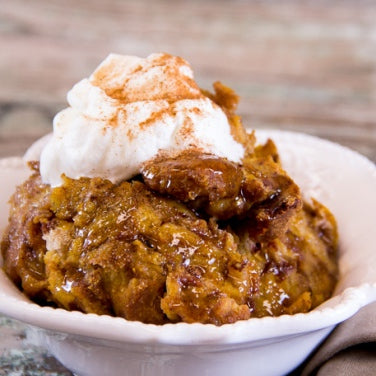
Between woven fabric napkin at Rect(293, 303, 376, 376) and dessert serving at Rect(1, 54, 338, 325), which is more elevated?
dessert serving at Rect(1, 54, 338, 325)

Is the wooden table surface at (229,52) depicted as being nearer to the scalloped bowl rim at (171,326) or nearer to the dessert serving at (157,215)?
the dessert serving at (157,215)

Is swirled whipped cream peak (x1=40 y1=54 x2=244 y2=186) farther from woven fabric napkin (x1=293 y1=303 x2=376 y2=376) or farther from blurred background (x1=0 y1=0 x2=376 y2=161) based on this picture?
blurred background (x1=0 y1=0 x2=376 y2=161)

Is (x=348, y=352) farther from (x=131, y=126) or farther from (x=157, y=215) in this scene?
(x=131, y=126)

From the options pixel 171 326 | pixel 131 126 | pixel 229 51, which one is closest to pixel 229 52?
pixel 229 51

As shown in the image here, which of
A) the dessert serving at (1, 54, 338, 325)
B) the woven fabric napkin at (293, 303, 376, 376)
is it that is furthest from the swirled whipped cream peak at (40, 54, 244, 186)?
the woven fabric napkin at (293, 303, 376, 376)

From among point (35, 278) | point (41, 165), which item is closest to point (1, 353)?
point (35, 278)

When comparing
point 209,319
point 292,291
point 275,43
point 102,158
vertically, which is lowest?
point 275,43

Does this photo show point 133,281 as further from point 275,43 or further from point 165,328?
point 275,43
